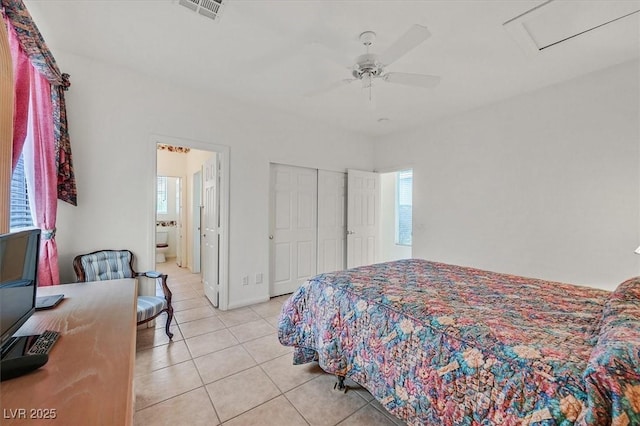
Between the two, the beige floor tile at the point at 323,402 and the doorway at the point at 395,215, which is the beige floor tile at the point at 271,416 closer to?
the beige floor tile at the point at 323,402

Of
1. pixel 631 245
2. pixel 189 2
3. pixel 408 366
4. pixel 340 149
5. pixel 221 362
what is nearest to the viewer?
pixel 408 366

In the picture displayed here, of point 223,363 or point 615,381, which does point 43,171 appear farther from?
point 615,381

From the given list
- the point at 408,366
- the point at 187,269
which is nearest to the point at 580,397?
the point at 408,366

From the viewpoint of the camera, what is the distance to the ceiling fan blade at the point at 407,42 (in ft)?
5.21

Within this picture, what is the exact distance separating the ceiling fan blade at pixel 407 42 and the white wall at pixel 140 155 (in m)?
2.14

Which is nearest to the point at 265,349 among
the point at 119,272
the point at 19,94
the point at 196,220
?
the point at 119,272

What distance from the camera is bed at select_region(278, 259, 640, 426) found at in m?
0.85

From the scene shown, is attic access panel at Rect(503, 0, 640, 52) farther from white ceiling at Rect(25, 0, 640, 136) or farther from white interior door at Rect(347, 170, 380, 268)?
white interior door at Rect(347, 170, 380, 268)

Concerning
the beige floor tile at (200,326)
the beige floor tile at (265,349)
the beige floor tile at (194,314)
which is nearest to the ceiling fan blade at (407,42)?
the beige floor tile at (265,349)

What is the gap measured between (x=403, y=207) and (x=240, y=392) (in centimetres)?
467

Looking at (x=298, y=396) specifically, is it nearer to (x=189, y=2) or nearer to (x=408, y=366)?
(x=408, y=366)

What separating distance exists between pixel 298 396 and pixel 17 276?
163cm

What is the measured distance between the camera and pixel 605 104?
2.64m

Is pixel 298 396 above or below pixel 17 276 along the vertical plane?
below
